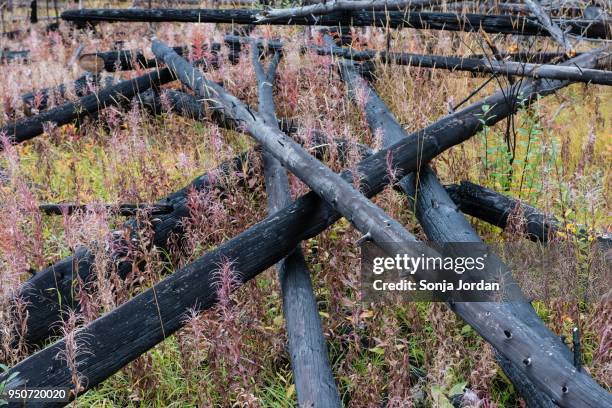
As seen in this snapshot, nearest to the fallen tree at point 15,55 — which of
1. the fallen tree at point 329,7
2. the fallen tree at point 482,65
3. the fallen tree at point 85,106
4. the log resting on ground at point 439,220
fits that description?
the fallen tree at point 85,106

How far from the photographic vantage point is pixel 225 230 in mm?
3682

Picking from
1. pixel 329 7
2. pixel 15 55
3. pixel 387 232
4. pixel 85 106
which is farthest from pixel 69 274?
pixel 15 55

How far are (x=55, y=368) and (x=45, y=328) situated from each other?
2.79 feet

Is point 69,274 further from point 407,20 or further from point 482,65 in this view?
point 407,20

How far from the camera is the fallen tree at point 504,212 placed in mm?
3219

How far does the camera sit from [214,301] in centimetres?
266

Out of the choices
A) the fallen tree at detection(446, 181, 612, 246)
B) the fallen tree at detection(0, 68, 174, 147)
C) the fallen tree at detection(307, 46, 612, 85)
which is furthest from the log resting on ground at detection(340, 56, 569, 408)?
the fallen tree at detection(0, 68, 174, 147)

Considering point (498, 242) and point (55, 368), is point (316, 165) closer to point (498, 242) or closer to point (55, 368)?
point (498, 242)

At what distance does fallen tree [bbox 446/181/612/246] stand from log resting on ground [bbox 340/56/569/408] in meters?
0.24

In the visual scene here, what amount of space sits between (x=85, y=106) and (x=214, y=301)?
3747 mm

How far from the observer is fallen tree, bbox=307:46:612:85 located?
14.2 ft

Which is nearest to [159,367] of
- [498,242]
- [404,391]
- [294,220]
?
[294,220]

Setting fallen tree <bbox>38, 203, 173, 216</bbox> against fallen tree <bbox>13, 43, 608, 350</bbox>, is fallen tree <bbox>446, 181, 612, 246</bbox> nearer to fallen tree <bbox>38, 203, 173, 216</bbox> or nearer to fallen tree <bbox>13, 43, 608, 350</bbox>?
fallen tree <bbox>13, 43, 608, 350</bbox>

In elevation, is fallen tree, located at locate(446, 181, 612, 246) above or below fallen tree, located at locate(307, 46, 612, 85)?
below
